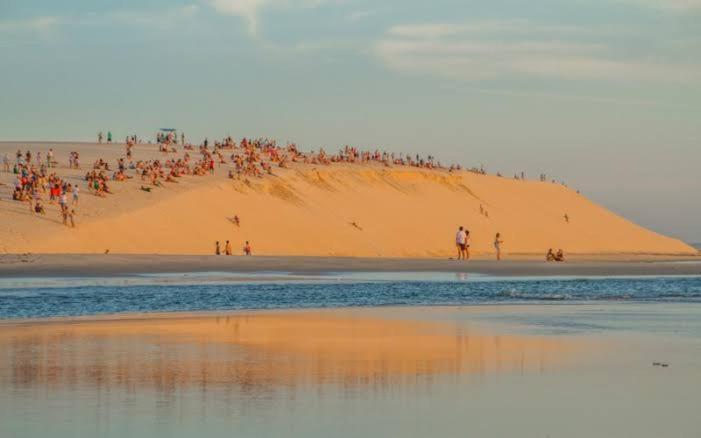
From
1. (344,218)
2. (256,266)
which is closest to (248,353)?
(256,266)

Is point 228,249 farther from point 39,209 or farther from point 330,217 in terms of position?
point 330,217

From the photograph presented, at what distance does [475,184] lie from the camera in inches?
2990

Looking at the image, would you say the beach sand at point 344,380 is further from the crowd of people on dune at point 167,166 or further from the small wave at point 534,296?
the crowd of people on dune at point 167,166

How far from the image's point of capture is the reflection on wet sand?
10.8 m

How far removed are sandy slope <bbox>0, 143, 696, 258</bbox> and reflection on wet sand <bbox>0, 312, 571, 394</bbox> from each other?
1022 inches

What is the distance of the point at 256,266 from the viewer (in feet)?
122

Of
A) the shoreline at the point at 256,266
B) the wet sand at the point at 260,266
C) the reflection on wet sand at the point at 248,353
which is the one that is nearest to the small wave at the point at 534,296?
the reflection on wet sand at the point at 248,353

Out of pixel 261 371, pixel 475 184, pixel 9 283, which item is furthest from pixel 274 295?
pixel 475 184

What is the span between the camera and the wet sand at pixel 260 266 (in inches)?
1312

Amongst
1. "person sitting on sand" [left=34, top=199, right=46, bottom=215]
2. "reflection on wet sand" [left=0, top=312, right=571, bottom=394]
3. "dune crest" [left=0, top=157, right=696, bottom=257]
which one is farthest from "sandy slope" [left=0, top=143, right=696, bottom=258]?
"reflection on wet sand" [left=0, top=312, right=571, bottom=394]

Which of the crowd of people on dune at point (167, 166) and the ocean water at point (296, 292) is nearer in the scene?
the ocean water at point (296, 292)

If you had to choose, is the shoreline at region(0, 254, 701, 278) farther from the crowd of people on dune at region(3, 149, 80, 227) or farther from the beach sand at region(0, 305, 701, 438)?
the beach sand at region(0, 305, 701, 438)

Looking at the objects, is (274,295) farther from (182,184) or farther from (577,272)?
(182,184)

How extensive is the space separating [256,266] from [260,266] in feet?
0.40
